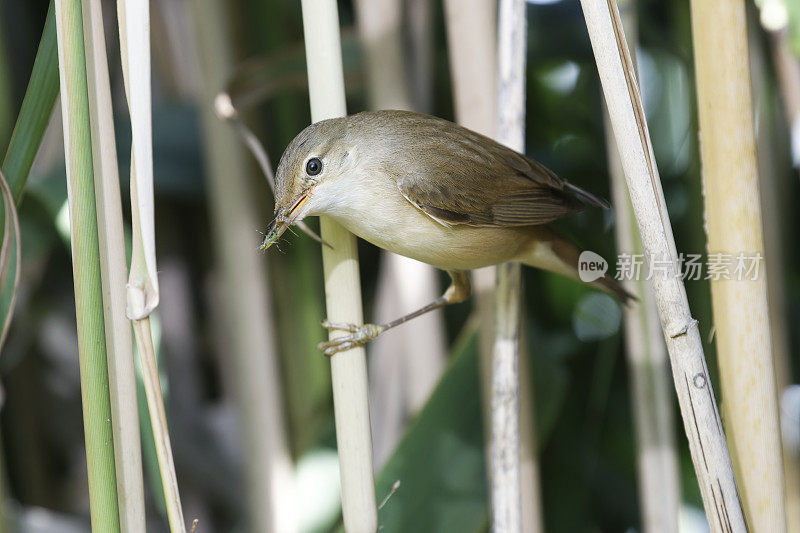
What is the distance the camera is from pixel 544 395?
4.62 feet

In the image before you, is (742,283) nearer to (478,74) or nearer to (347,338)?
(347,338)

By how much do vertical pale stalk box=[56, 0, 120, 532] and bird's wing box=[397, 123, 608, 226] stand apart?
417mm

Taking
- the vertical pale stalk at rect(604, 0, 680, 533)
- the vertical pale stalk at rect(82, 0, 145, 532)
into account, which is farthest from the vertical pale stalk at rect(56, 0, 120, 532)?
the vertical pale stalk at rect(604, 0, 680, 533)

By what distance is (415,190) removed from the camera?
0.99 meters

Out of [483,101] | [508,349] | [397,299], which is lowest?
[508,349]

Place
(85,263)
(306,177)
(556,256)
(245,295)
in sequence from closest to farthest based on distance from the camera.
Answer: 1. (85,263)
2. (306,177)
3. (556,256)
4. (245,295)

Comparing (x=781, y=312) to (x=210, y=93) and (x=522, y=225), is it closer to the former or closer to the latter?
(x=522, y=225)

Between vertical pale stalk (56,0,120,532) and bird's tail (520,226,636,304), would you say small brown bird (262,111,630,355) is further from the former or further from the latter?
vertical pale stalk (56,0,120,532)

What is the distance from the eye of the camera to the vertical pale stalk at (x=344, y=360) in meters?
0.82

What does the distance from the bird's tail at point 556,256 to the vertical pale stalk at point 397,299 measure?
28 centimetres

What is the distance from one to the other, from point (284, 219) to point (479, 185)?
313 mm

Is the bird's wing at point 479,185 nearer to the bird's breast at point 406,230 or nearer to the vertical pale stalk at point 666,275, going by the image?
the bird's breast at point 406,230
